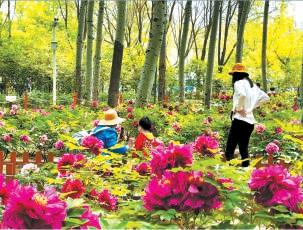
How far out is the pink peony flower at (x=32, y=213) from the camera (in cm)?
145

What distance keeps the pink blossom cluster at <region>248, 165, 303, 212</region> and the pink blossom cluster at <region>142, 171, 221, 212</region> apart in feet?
0.52

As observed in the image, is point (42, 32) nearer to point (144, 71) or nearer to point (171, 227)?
point (144, 71)

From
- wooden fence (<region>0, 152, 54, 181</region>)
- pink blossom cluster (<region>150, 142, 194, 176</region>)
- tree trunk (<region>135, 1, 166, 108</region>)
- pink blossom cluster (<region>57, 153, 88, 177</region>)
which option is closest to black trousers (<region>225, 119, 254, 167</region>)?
wooden fence (<region>0, 152, 54, 181</region>)

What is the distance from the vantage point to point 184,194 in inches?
65.2


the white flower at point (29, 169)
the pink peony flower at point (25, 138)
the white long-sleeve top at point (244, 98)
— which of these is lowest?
the pink peony flower at point (25, 138)

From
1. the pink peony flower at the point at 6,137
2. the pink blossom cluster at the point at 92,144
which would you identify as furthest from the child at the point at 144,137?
the pink peony flower at the point at 6,137

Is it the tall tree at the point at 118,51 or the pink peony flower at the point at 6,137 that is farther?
the tall tree at the point at 118,51

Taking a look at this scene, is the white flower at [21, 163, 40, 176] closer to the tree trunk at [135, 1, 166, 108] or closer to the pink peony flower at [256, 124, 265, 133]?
the pink peony flower at [256, 124, 265, 133]

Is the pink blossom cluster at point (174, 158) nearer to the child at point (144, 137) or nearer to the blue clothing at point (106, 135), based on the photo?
the child at point (144, 137)

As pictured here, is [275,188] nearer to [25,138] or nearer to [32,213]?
[32,213]

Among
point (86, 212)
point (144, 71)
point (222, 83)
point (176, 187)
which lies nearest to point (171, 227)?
point (176, 187)

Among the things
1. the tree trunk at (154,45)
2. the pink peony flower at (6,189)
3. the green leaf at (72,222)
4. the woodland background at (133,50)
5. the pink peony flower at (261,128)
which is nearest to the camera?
the green leaf at (72,222)

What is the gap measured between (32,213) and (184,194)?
54 centimetres

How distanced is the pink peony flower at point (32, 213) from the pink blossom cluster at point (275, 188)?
721mm
